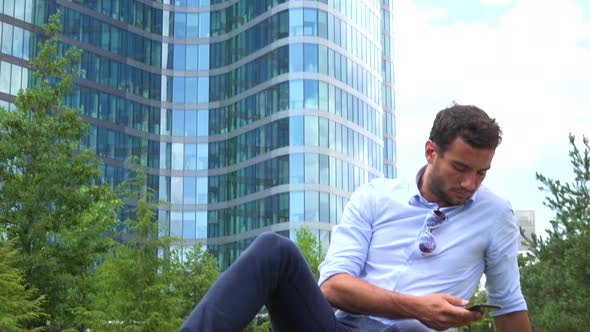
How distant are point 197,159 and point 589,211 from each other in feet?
156

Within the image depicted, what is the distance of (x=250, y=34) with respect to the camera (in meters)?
64.5

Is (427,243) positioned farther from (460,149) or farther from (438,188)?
(460,149)

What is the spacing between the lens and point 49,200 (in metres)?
22.7

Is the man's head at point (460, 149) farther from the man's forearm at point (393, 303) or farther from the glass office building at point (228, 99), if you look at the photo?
the glass office building at point (228, 99)

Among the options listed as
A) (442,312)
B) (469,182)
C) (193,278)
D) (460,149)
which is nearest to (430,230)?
(469,182)

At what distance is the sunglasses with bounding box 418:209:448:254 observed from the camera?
339 cm

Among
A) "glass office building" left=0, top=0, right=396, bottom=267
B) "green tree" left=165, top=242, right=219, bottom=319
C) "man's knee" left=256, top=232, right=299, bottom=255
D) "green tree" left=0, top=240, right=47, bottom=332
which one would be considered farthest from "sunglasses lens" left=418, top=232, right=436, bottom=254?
"glass office building" left=0, top=0, right=396, bottom=267

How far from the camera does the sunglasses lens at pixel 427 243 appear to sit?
11.1 feet

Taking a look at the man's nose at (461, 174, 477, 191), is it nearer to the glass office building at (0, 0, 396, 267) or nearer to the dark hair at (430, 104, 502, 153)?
the dark hair at (430, 104, 502, 153)

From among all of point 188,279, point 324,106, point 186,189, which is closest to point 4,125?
point 188,279

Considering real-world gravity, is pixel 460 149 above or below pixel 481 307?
above

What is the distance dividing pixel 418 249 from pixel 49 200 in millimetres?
20422

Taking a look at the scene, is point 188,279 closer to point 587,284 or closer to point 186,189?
point 587,284

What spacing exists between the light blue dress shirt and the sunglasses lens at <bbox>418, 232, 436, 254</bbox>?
23mm
